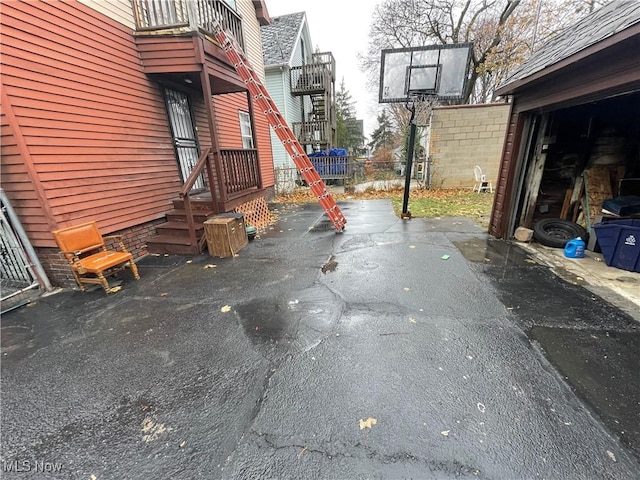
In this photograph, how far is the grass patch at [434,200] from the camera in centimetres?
788

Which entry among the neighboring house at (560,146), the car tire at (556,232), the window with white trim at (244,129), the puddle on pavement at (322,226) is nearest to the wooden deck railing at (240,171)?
the puddle on pavement at (322,226)

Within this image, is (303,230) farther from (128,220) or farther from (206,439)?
(206,439)

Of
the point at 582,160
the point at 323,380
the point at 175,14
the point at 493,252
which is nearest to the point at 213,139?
the point at 175,14

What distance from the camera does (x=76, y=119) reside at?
4.14 metres

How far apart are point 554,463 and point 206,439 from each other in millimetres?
2174

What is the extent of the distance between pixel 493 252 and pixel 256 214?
223 inches

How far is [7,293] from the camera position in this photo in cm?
379

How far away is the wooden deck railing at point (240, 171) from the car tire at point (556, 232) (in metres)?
6.18

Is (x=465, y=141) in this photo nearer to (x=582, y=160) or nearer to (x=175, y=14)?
(x=582, y=160)

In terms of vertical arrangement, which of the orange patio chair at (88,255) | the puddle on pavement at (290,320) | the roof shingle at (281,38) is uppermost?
the roof shingle at (281,38)

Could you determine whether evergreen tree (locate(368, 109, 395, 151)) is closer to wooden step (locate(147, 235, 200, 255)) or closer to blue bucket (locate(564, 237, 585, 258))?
blue bucket (locate(564, 237, 585, 258))

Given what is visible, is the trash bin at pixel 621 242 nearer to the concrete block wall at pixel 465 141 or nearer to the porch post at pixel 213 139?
the porch post at pixel 213 139

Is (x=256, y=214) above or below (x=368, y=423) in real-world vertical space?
above

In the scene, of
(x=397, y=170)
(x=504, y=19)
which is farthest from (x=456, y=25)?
(x=397, y=170)
